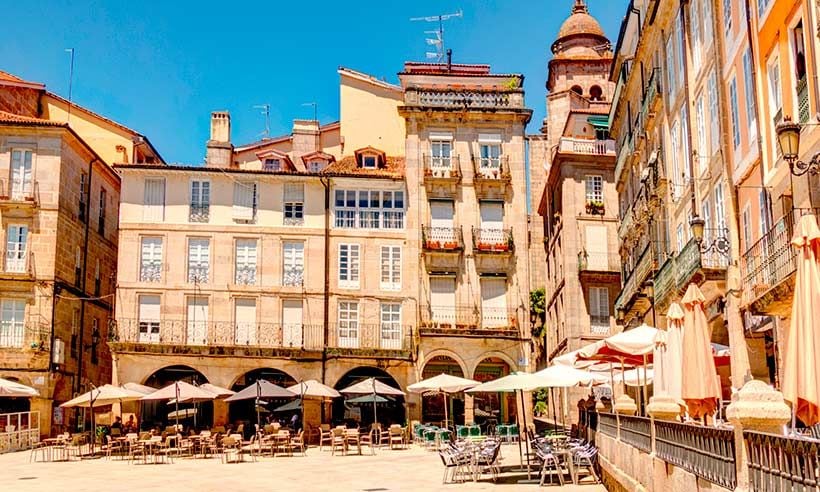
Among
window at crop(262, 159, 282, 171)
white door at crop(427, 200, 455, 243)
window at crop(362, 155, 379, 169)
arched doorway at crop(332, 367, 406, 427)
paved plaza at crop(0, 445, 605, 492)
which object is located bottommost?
paved plaza at crop(0, 445, 605, 492)

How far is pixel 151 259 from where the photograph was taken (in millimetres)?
41219

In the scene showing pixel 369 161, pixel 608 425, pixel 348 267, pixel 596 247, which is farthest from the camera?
pixel 369 161

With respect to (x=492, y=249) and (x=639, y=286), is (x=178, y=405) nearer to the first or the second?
(x=492, y=249)

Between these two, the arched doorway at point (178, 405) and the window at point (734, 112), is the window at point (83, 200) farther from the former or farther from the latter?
the window at point (734, 112)

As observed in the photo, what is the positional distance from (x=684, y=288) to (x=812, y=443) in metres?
17.2

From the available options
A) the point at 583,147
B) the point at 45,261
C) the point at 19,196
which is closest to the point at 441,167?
the point at 583,147

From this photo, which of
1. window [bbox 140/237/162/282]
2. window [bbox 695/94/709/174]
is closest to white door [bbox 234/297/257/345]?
window [bbox 140/237/162/282]

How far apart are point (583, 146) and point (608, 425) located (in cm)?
2654

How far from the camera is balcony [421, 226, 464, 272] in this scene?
1649 inches

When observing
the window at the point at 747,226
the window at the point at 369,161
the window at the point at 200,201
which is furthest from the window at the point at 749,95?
the window at the point at 200,201

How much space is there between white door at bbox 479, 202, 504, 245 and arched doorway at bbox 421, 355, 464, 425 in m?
5.76

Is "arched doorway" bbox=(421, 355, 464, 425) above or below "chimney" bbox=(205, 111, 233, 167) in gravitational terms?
below

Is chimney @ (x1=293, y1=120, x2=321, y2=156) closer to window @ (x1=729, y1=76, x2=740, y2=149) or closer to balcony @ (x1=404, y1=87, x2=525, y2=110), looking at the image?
balcony @ (x1=404, y1=87, x2=525, y2=110)

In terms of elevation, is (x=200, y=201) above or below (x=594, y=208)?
above
